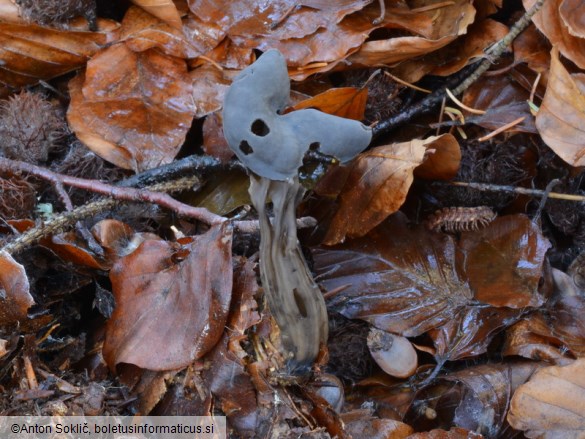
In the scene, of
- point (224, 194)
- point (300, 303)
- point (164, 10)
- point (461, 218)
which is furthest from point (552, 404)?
point (164, 10)

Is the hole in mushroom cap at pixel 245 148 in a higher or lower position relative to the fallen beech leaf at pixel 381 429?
higher

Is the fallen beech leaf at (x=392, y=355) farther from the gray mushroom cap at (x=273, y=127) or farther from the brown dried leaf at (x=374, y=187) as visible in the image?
the gray mushroom cap at (x=273, y=127)

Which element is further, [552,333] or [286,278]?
[552,333]

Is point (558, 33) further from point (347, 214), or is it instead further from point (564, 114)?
point (347, 214)

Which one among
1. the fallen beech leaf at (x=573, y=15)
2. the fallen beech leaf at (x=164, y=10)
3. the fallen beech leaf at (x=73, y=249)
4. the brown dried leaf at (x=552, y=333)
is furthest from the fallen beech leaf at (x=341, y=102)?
the brown dried leaf at (x=552, y=333)

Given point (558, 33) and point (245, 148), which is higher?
point (558, 33)

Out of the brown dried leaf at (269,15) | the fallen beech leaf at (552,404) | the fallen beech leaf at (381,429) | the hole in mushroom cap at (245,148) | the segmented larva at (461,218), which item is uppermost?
the brown dried leaf at (269,15)

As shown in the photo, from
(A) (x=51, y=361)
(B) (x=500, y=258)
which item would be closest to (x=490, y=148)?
(B) (x=500, y=258)
